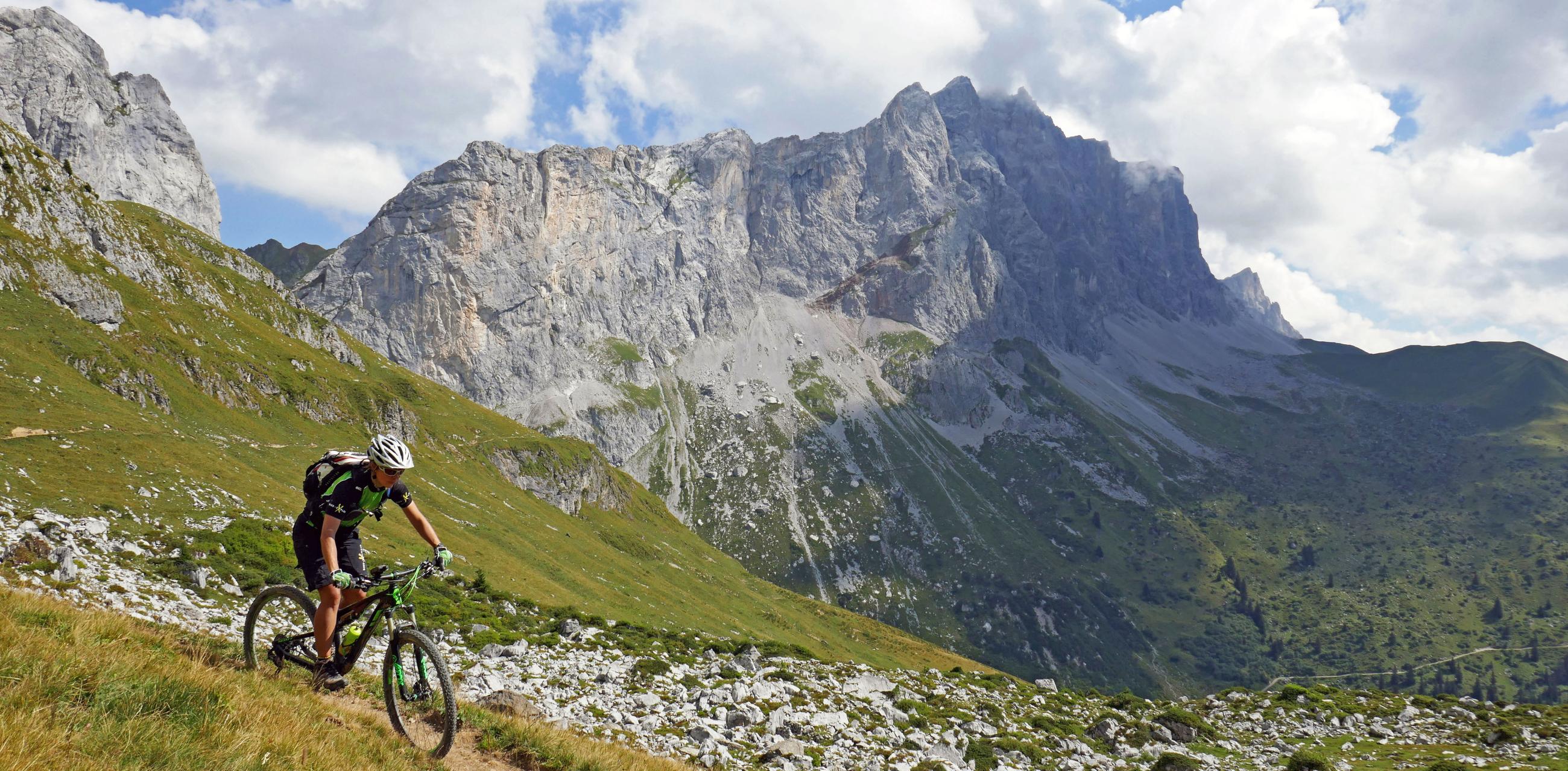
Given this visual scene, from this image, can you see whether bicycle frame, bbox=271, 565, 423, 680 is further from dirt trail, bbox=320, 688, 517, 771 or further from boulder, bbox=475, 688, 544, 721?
boulder, bbox=475, 688, 544, 721

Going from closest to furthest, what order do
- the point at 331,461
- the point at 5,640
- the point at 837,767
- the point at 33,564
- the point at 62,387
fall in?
the point at 5,640
the point at 331,461
the point at 837,767
the point at 33,564
the point at 62,387

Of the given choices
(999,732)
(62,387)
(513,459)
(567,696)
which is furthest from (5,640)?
(513,459)

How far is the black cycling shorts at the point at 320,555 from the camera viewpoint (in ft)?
39.0

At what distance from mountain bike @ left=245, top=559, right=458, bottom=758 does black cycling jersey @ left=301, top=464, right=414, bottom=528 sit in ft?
3.25

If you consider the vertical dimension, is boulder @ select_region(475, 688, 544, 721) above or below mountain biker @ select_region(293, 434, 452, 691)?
below

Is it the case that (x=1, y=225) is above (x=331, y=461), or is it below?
above

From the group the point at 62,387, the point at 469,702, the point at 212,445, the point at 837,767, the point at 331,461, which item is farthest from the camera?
the point at 212,445

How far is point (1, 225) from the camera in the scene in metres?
82.4

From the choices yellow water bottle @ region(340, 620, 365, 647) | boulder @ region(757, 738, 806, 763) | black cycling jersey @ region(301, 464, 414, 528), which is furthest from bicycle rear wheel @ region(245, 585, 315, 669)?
boulder @ region(757, 738, 806, 763)

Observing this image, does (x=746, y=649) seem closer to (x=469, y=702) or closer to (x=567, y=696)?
(x=567, y=696)

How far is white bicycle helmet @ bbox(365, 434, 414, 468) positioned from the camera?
11945mm

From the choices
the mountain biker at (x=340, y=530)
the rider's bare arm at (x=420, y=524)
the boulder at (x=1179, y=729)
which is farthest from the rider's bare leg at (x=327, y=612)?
the boulder at (x=1179, y=729)

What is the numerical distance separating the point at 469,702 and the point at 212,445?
223ft

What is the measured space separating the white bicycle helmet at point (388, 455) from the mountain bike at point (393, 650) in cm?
162
